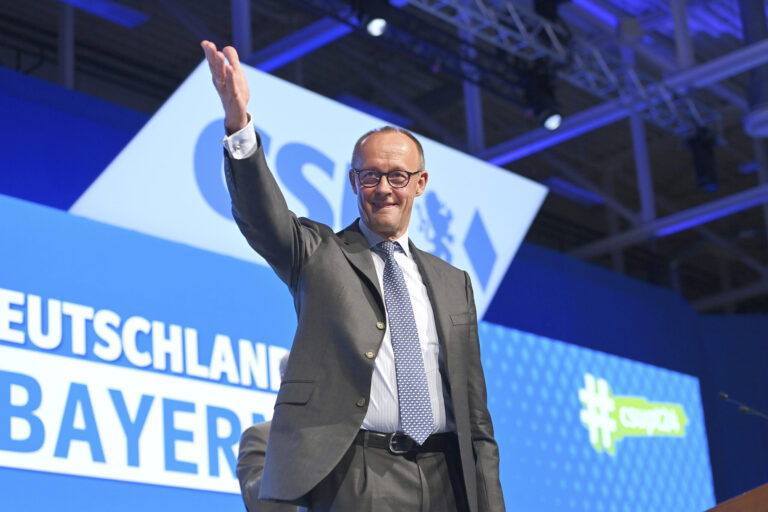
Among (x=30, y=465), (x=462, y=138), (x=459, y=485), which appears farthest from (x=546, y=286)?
(x=459, y=485)

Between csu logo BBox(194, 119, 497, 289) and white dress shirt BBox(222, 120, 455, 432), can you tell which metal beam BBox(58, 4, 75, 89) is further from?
white dress shirt BBox(222, 120, 455, 432)

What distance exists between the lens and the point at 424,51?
22.2 ft

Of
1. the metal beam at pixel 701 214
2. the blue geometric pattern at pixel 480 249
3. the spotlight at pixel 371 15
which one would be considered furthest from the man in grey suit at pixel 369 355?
the metal beam at pixel 701 214

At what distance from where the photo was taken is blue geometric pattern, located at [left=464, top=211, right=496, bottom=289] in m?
5.58

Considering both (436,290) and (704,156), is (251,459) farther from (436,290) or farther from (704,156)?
(704,156)

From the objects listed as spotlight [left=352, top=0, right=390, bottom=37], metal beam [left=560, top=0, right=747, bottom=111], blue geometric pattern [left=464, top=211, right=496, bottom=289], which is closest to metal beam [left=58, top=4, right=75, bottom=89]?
spotlight [left=352, top=0, right=390, bottom=37]

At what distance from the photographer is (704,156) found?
7801mm

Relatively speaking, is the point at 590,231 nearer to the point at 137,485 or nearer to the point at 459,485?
the point at 137,485

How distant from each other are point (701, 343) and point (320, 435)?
8.68 meters

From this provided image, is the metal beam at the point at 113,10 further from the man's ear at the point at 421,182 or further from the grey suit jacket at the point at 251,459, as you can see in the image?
the man's ear at the point at 421,182

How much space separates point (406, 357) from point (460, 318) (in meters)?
0.15

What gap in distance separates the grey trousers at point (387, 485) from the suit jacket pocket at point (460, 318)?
0.24 meters

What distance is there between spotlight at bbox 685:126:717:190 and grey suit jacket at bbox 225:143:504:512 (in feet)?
20.9

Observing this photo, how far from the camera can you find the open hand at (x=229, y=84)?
1.56 meters
